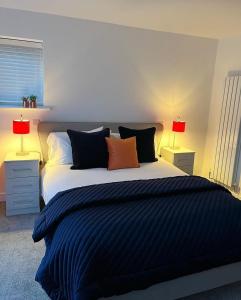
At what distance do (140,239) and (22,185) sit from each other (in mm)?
1777

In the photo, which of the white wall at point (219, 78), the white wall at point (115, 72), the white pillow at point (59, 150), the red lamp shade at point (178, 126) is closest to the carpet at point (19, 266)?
the white pillow at point (59, 150)

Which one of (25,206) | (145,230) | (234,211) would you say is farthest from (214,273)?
(25,206)

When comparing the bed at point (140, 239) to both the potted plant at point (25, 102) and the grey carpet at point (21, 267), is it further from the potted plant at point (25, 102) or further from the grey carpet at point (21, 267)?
the potted plant at point (25, 102)

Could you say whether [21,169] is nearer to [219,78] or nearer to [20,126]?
[20,126]

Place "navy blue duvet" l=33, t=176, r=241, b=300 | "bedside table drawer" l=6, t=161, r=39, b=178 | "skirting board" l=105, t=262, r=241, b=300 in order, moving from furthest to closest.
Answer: "bedside table drawer" l=6, t=161, r=39, b=178, "skirting board" l=105, t=262, r=241, b=300, "navy blue duvet" l=33, t=176, r=241, b=300

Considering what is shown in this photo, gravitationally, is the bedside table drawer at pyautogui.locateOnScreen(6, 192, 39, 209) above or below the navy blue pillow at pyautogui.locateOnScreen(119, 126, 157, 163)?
below

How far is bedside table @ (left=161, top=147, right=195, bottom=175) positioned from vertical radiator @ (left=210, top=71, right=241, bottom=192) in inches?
20.9

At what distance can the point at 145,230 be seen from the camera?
1684 millimetres

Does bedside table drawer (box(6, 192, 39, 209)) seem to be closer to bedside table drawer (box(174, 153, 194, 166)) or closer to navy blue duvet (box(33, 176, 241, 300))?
navy blue duvet (box(33, 176, 241, 300))

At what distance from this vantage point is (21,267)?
82.6 inches

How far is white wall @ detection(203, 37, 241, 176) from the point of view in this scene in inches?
144

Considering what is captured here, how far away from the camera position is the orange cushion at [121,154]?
289cm

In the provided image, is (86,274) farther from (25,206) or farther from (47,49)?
(47,49)

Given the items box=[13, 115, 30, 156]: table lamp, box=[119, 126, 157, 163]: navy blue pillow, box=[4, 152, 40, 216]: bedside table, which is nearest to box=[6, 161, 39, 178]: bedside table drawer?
box=[4, 152, 40, 216]: bedside table
